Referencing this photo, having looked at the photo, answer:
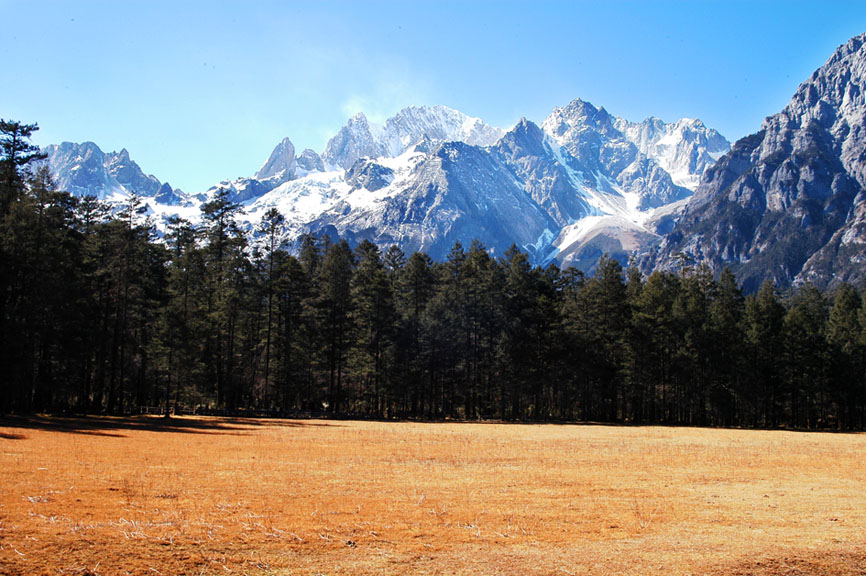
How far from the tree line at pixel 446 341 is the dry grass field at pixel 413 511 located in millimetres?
31712

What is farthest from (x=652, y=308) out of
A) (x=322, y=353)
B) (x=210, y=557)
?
(x=210, y=557)

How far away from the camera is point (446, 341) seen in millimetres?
67250

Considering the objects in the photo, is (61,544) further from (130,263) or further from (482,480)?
(130,263)

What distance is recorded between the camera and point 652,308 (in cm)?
6894

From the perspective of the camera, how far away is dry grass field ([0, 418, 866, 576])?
36.4 feet

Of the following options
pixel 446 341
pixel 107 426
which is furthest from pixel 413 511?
pixel 446 341

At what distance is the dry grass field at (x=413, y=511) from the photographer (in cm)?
1109

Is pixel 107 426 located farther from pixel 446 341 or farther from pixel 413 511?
pixel 446 341

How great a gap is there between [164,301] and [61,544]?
2179 inches

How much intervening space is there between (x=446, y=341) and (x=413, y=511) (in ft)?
170

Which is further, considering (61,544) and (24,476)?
(24,476)

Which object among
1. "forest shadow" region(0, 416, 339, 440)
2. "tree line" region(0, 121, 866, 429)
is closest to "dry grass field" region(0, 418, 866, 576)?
"forest shadow" region(0, 416, 339, 440)

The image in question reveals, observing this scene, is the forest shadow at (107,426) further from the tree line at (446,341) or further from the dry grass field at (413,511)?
the tree line at (446,341)

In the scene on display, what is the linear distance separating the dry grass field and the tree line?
1249 inches
